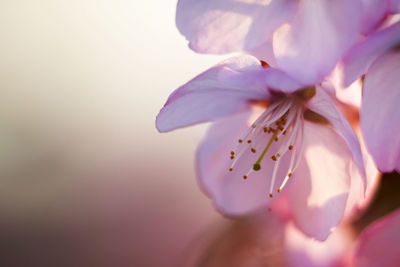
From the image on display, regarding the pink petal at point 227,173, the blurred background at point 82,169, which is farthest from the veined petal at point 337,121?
the blurred background at point 82,169

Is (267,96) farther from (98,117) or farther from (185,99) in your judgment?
(98,117)

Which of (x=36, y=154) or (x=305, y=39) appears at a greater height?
(x=305, y=39)

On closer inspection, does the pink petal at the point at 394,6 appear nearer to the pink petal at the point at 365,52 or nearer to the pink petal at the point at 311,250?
the pink petal at the point at 365,52

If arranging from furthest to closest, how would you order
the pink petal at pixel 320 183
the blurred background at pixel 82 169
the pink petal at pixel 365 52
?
the blurred background at pixel 82 169, the pink petal at pixel 320 183, the pink petal at pixel 365 52

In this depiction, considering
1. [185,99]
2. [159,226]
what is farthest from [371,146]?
[159,226]

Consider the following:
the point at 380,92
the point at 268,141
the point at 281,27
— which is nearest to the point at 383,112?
the point at 380,92

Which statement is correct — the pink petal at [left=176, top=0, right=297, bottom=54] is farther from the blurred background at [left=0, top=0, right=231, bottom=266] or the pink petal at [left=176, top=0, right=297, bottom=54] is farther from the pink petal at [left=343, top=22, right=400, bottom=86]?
the blurred background at [left=0, top=0, right=231, bottom=266]
